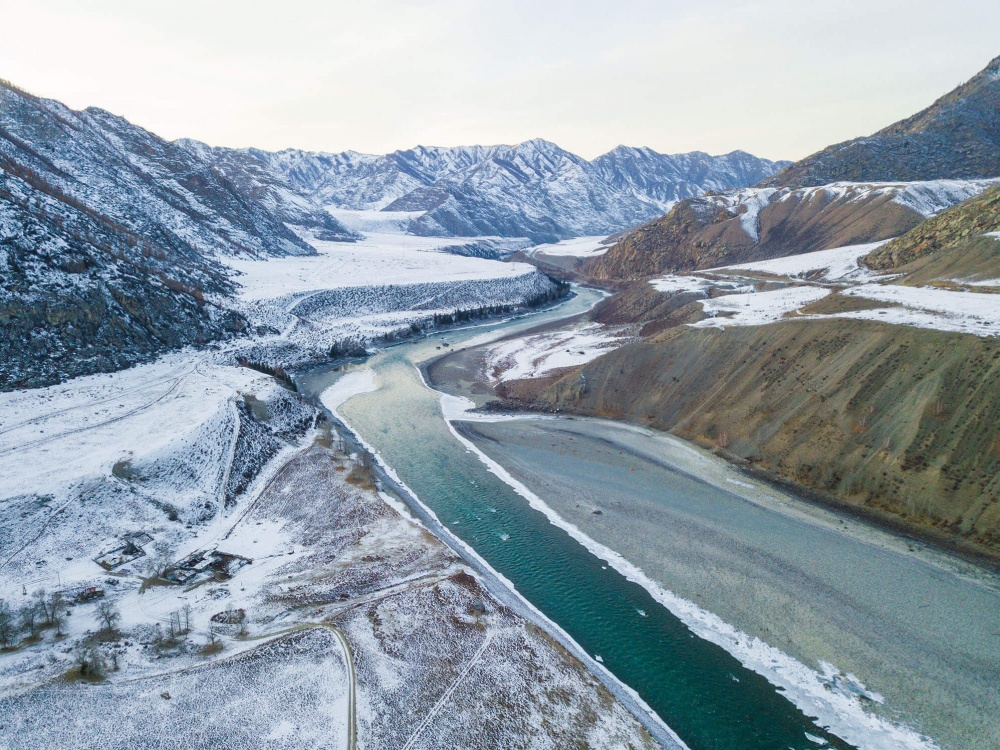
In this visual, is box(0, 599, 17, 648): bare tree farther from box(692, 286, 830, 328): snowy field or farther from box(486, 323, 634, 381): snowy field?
box(692, 286, 830, 328): snowy field

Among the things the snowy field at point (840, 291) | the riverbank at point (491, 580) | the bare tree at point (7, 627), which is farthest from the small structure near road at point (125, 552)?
the snowy field at point (840, 291)

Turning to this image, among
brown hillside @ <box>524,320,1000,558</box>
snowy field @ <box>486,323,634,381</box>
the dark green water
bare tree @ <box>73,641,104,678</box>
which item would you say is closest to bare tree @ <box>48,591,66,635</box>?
bare tree @ <box>73,641,104,678</box>

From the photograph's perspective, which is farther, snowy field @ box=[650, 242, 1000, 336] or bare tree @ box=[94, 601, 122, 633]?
snowy field @ box=[650, 242, 1000, 336]

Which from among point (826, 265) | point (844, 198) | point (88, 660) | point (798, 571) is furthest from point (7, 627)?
point (844, 198)

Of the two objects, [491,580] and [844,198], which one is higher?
[844,198]

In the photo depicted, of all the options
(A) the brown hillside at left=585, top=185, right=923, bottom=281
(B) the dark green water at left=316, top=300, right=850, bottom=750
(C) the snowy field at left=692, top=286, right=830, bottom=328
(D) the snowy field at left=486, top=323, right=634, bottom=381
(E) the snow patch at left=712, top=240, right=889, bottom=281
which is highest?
(A) the brown hillside at left=585, top=185, right=923, bottom=281

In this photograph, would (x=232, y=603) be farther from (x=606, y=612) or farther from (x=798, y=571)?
(x=798, y=571)
